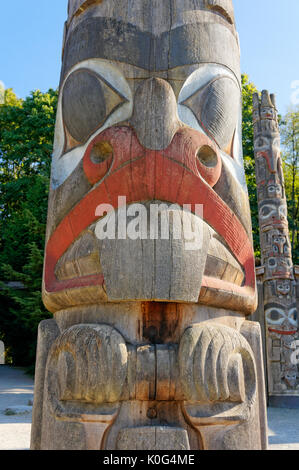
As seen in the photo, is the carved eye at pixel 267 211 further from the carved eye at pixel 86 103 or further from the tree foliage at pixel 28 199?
the carved eye at pixel 86 103

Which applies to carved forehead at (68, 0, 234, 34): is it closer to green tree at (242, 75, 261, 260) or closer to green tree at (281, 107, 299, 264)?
green tree at (242, 75, 261, 260)

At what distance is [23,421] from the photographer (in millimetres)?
6184

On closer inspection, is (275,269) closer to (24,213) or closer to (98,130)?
(98,130)

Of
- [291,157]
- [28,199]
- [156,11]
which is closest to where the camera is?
[156,11]

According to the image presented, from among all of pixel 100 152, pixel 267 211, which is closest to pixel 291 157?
pixel 267 211

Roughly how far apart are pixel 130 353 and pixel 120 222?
2.13ft

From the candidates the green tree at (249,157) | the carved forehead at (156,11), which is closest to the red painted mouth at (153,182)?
the carved forehead at (156,11)

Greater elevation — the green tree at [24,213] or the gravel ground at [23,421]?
the green tree at [24,213]

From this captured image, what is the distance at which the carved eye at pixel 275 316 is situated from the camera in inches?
353

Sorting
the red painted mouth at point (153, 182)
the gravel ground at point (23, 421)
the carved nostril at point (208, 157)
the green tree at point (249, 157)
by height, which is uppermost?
the green tree at point (249, 157)

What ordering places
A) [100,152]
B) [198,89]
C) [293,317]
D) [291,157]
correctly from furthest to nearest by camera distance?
[291,157] → [293,317] → [198,89] → [100,152]

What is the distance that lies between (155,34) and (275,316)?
7.59 metres

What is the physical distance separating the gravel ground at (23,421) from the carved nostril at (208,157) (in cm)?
362
